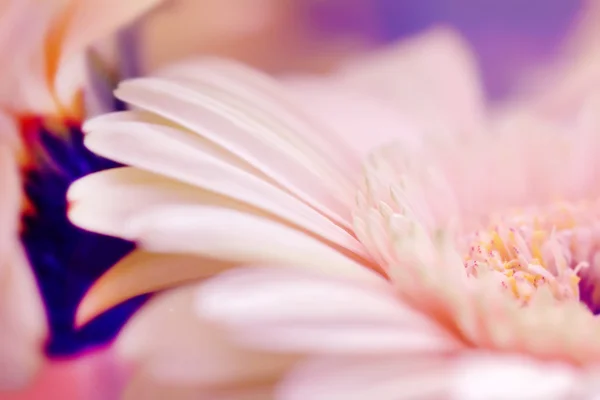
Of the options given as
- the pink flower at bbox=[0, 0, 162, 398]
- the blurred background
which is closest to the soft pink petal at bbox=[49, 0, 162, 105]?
the pink flower at bbox=[0, 0, 162, 398]

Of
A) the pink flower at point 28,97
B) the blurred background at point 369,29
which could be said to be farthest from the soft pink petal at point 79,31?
the blurred background at point 369,29

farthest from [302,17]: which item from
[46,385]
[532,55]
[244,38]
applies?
[46,385]

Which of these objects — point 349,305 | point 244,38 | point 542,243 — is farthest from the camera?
point 244,38

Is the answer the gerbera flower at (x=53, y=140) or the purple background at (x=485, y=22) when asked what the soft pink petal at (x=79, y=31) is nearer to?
the gerbera flower at (x=53, y=140)

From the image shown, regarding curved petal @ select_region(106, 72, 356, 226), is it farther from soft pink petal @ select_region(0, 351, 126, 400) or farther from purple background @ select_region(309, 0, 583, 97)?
purple background @ select_region(309, 0, 583, 97)

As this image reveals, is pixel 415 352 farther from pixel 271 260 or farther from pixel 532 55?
pixel 532 55

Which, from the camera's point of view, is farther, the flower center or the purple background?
the purple background

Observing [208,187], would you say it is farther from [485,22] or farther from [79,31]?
[485,22]
